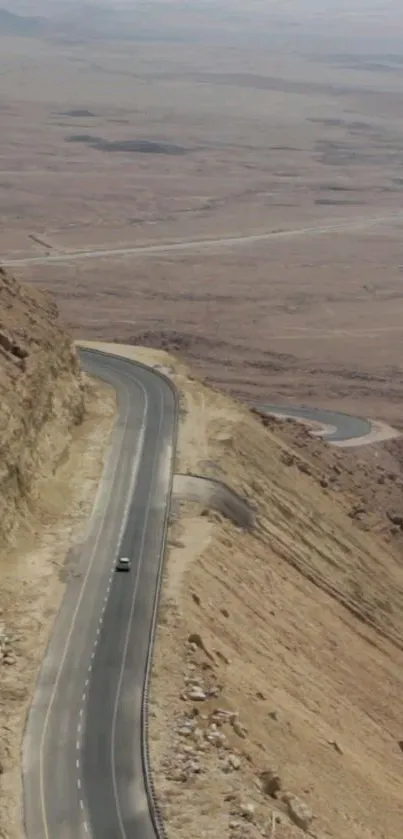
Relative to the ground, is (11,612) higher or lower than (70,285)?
higher

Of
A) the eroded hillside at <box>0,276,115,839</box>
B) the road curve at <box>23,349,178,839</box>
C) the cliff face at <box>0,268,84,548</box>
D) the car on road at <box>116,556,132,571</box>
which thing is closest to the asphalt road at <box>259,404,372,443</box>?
the eroded hillside at <box>0,276,115,839</box>

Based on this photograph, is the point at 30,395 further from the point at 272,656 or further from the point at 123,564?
the point at 272,656

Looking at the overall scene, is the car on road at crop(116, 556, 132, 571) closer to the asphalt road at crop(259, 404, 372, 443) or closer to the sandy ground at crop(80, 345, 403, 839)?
the sandy ground at crop(80, 345, 403, 839)

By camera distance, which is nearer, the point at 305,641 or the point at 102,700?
the point at 102,700

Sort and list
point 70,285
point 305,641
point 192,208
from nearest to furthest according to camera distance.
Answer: point 305,641 → point 70,285 → point 192,208

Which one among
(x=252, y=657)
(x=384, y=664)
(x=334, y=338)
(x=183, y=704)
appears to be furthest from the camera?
(x=334, y=338)

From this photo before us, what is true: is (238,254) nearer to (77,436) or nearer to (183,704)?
(77,436)

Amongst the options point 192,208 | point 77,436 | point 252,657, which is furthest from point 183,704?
point 192,208
